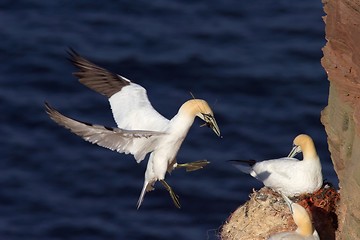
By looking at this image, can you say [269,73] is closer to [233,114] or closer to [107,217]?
[233,114]

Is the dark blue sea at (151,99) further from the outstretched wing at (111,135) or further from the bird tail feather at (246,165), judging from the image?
the outstretched wing at (111,135)

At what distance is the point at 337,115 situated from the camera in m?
13.2

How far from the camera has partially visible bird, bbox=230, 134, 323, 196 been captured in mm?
14320

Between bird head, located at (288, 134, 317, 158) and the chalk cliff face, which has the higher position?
the chalk cliff face

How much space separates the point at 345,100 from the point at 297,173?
179 centimetres

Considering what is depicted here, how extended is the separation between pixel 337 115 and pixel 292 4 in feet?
52.0

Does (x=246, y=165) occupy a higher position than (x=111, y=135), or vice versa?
(x=111, y=135)

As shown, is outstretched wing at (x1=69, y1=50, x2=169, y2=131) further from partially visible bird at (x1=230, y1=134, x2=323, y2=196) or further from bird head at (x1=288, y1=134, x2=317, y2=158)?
bird head at (x1=288, y1=134, x2=317, y2=158)

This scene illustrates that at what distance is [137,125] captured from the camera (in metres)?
13.9

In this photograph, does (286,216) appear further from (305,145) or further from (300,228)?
(300,228)

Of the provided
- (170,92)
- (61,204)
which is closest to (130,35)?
(170,92)

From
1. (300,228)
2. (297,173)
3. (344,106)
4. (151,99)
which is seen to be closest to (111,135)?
(300,228)

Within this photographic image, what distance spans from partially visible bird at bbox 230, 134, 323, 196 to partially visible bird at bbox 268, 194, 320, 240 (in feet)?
2.73

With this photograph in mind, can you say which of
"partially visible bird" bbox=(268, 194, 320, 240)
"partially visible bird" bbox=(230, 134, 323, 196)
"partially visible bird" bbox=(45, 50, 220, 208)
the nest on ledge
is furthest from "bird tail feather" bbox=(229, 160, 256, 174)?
"partially visible bird" bbox=(268, 194, 320, 240)
